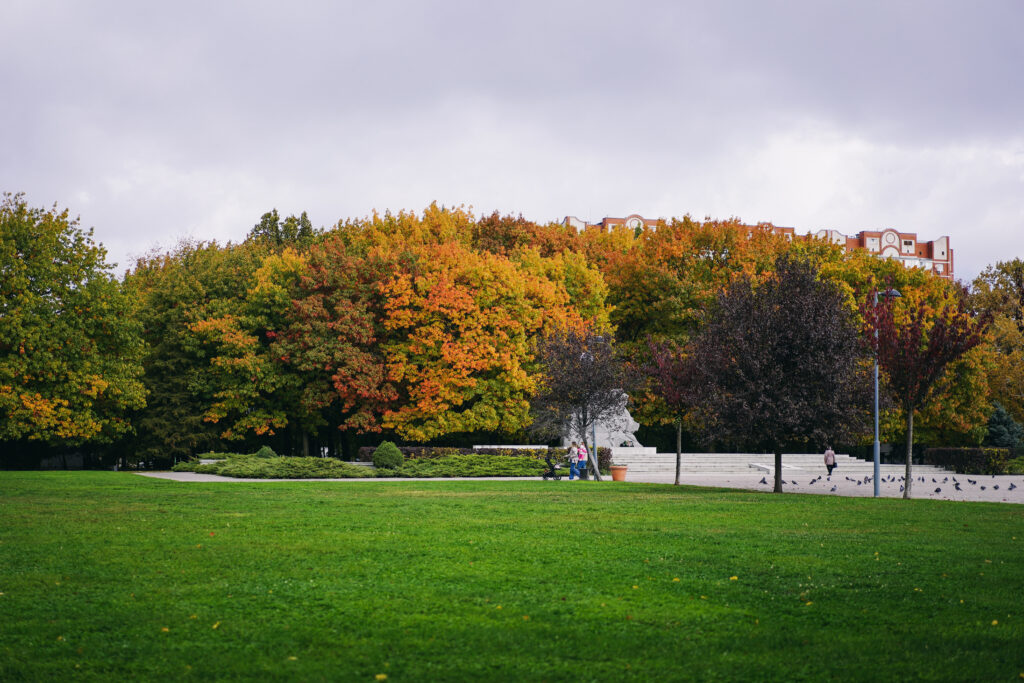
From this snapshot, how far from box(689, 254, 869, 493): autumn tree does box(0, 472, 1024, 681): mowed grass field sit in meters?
6.93

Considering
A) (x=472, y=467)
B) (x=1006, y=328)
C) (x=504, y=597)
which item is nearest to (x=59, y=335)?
(x=472, y=467)

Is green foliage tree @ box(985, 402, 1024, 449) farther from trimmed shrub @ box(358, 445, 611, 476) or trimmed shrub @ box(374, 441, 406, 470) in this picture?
trimmed shrub @ box(374, 441, 406, 470)

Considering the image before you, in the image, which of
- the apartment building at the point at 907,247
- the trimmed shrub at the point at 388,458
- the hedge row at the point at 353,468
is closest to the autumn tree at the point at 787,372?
the hedge row at the point at 353,468

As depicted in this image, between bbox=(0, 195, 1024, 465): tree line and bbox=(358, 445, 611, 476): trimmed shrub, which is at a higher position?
bbox=(0, 195, 1024, 465): tree line

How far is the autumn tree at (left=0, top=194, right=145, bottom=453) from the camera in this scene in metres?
38.7

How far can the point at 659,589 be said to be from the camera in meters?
9.29

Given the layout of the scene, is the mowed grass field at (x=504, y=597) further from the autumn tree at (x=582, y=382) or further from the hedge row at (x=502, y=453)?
the hedge row at (x=502, y=453)

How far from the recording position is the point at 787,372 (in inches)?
958

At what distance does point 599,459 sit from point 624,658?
3344 cm

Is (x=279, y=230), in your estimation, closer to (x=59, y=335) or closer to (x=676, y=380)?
(x=59, y=335)

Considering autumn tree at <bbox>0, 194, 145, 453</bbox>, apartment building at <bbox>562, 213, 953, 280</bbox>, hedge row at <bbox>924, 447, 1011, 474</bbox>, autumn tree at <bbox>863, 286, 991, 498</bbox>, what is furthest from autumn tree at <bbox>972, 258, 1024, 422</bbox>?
apartment building at <bbox>562, 213, 953, 280</bbox>

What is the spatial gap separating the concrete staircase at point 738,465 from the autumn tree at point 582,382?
410 inches

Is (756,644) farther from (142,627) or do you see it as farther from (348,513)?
(348,513)

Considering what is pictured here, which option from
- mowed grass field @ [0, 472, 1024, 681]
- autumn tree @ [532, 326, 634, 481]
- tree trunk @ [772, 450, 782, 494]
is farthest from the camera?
autumn tree @ [532, 326, 634, 481]
